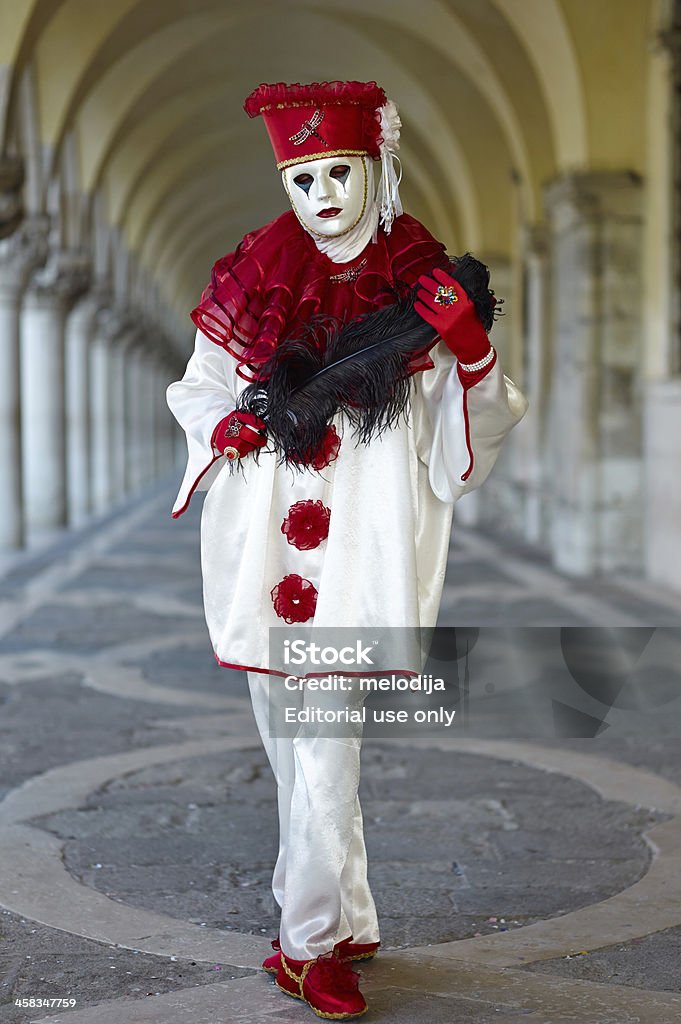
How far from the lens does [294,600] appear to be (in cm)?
336

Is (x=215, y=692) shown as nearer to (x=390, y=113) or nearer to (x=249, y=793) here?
(x=249, y=793)

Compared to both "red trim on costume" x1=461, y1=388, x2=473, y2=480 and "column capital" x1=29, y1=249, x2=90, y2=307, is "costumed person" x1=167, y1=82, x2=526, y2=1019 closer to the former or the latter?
"red trim on costume" x1=461, y1=388, x2=473, y2=480

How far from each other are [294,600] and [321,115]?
114 centimetres

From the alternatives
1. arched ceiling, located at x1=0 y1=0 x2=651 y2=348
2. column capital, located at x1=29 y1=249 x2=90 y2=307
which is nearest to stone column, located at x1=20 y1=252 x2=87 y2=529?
column capital, located at x1=29 y1=249 x2=90 y2=307

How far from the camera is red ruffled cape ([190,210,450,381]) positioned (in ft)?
10.9

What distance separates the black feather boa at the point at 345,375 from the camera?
10.6ft

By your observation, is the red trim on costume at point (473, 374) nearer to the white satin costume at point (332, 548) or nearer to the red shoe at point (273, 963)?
the white satin costume at point (332, 548)

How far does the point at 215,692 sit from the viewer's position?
7.24 metres

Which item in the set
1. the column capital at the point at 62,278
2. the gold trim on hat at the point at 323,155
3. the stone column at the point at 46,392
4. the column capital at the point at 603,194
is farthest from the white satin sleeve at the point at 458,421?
the column capital at the point at 62,278

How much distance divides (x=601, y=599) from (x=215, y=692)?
458 centimetres

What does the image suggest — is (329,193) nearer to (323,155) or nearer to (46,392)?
(323,155)

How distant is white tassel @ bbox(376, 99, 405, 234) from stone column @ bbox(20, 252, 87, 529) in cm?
1480

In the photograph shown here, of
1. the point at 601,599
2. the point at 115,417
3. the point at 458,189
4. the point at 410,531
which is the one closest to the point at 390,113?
the point at 410,531

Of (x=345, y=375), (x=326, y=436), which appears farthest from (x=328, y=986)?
(x=345, y=375)
